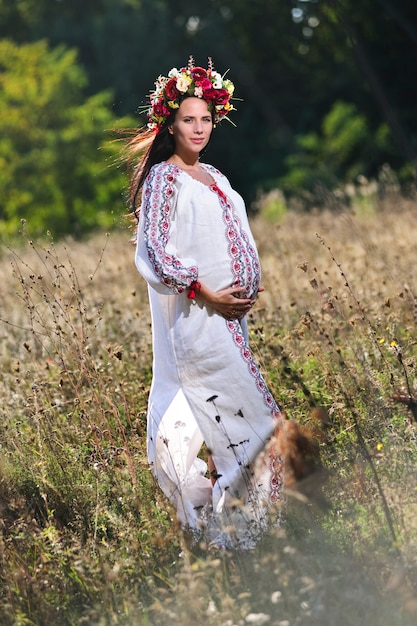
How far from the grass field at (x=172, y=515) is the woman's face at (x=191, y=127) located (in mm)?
791

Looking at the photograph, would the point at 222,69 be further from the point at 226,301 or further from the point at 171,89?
the point at 226,301

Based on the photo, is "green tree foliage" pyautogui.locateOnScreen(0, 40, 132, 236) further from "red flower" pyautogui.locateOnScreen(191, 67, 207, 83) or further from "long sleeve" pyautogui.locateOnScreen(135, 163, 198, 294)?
"long sleeve" pyautogui.locateOnScreen(135, 163, 198, 294)

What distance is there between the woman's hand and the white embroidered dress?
4 centimetres

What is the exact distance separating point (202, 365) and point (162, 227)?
2.05 feet

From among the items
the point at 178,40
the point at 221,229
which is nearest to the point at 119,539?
the point at 221,229

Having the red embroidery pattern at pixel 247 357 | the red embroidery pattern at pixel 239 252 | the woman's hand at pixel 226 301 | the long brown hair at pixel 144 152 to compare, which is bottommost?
the red embroidery pattern at pixel 247 357

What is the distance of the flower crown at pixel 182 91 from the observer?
189 inches

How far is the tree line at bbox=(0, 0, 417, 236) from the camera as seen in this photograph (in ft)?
95.7

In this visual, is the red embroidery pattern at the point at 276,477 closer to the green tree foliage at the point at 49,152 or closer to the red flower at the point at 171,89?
the red flower at the point at 171,89

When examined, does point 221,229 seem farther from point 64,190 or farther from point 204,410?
point 64,190

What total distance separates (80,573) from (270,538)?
30.8 inches

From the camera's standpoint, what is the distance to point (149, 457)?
16.0 feet

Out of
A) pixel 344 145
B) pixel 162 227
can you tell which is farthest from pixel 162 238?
pixel 344 145

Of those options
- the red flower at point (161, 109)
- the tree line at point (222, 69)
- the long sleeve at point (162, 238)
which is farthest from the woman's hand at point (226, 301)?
the tree line at point (222, 69)
